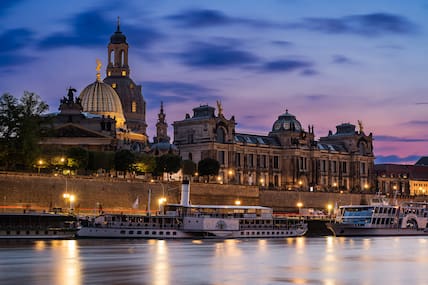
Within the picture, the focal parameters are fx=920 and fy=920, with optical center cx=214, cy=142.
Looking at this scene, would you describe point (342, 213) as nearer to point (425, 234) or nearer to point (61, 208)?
point (425, 234)

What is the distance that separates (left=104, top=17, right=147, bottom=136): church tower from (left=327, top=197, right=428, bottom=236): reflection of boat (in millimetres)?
68900

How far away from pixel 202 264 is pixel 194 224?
3094 centimetres

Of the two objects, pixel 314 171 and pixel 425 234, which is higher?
pixel 314 171

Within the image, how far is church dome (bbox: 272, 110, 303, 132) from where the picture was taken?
150m

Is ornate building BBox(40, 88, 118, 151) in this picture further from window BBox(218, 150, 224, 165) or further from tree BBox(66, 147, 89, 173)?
window BBox(218, 150, 224, 165)

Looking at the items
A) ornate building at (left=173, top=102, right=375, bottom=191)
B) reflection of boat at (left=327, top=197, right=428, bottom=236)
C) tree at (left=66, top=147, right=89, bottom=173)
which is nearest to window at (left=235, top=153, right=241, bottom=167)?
ornate building at (left=173, top=102, right=375, bottom=191)

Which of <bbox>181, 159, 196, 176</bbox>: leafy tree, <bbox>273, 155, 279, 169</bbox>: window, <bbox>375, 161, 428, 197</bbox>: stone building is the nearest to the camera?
<bbox>181, 159, 196, 176</bbox>: leafy tree

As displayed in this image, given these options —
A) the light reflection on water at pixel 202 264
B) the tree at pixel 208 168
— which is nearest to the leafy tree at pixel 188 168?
the tree at pixel 208 168

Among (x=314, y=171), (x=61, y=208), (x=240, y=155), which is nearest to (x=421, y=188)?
(x=314, y=171)

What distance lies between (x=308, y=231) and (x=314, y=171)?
58811 mm

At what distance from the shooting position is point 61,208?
284 feet

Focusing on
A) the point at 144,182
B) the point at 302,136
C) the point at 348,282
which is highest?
the point at 302,136

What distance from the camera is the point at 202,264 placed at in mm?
43781

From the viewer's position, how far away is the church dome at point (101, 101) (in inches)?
5413
